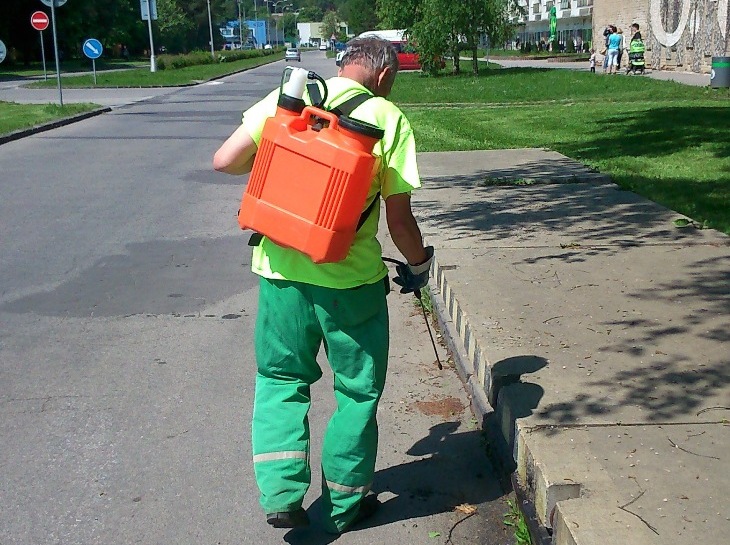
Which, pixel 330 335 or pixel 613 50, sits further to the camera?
pixel 613 50

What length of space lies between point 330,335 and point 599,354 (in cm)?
183

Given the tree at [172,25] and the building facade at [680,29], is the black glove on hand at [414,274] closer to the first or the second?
the building facade at [680,29]

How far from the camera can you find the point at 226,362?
5.68m

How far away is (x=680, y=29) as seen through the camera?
36469 millimetres

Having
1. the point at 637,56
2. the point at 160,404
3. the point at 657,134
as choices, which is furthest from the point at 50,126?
the point at 637,56

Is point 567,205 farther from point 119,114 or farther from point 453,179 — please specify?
point 119,114

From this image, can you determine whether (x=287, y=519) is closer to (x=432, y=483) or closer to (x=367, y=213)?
(x=432, y=483)

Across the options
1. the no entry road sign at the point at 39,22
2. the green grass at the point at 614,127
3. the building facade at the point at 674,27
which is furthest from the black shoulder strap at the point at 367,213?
the building facade at the point at 674,27

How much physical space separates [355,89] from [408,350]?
8.96ft

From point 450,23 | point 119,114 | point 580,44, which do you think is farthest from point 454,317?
point 580,44

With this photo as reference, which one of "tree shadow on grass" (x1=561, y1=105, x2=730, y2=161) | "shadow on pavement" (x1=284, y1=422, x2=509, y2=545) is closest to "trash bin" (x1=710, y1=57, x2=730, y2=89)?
"tree shadow on grass" (x1=561, y1=105, x2=730, y2=161)

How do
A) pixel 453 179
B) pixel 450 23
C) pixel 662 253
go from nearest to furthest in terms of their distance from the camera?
1. pixel 662 253
2. pixel 453 179
3. pixel 450 23

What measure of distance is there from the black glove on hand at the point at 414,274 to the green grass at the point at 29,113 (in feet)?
52.8

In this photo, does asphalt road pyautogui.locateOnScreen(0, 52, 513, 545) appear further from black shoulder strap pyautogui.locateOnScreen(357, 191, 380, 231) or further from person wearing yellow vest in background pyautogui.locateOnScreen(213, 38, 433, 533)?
black shoulder strap pyautogui.locateOnScreen(357, 191, 380, 231)
